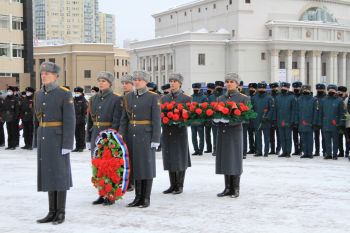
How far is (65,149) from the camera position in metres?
7.77

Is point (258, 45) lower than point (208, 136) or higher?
higher

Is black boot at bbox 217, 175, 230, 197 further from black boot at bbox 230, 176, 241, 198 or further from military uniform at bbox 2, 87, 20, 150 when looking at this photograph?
military uniform at bbox 2, 87, 20, 150

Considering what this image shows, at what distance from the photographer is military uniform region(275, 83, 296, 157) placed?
15.8m

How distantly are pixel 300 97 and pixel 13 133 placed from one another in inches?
360

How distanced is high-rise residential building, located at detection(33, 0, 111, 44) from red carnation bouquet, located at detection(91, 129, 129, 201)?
137 meters

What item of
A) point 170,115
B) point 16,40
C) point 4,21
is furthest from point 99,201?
point 16,40

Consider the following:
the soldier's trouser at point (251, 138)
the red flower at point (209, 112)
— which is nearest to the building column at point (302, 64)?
the soldier's trouser at point (251, 138)

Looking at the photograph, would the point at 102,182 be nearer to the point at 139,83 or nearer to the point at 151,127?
the point at 151,127

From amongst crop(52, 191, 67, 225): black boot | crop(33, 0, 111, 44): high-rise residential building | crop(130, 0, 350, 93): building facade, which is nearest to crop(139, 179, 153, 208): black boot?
crop(52, 191, 67, 225): black boot

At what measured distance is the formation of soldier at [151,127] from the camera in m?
7.85

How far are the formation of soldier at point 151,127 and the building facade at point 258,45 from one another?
51574 mm

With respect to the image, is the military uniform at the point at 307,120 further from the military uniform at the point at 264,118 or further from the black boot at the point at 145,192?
the black boot at the point at 145,192

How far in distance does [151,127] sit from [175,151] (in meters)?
1.32

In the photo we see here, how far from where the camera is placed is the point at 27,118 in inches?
717
